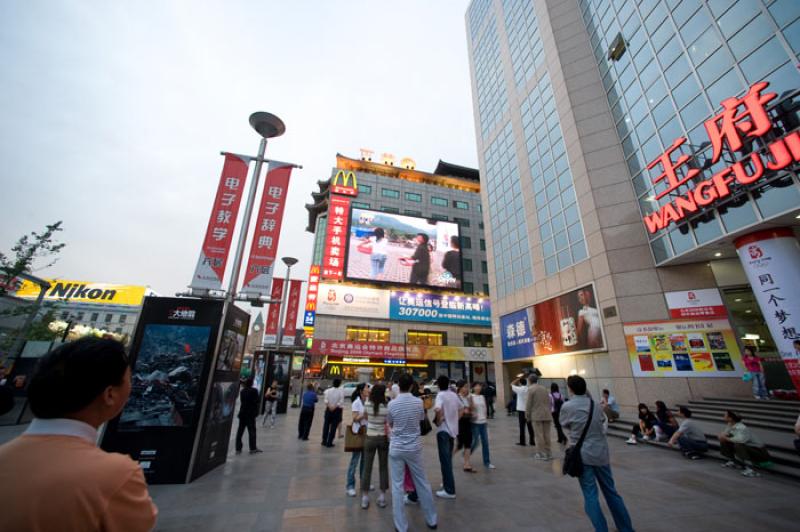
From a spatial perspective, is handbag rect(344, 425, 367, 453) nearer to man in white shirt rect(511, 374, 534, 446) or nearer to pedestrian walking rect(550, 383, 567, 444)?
man in white shirt rect(511, 374, 534, 446)

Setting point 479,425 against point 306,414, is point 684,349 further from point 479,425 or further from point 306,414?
point 306,414

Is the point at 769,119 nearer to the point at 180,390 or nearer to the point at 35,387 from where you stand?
the point at 35,387

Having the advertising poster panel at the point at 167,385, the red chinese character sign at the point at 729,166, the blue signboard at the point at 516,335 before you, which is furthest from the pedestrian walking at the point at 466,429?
the blue signboard at the point at 516,335

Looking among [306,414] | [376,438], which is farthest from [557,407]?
[306,414]

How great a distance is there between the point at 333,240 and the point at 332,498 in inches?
1289

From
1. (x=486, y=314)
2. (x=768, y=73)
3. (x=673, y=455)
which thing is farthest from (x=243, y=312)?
(x=486, y=314)

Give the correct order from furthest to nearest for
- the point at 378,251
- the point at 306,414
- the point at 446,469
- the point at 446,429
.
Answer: the point at 378,251 → the point at 306,414 → the point at 446,429 → the point at 446,469

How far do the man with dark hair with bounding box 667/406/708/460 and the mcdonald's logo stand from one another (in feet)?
120

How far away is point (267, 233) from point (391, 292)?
29548mm

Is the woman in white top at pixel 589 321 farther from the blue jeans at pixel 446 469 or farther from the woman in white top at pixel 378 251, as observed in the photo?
the woman in white top at pixel 378 251

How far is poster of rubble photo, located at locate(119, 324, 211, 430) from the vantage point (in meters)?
6.17

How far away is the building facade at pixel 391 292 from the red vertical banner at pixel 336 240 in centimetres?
11

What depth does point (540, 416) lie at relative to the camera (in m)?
8.32

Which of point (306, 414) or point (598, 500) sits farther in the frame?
point (306, 414)
